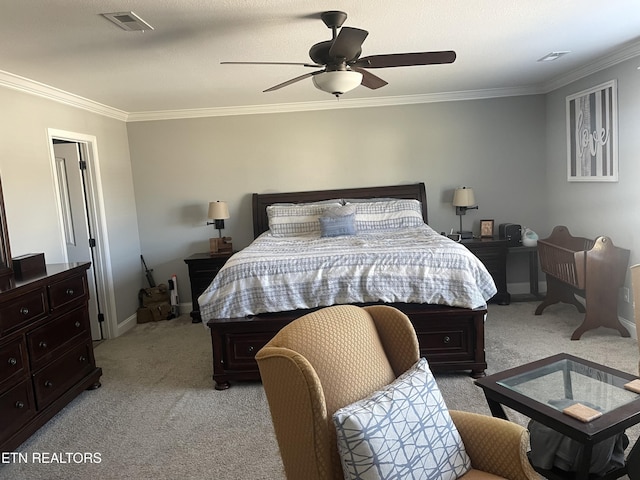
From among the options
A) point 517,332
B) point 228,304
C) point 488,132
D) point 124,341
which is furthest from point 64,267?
point 488,132

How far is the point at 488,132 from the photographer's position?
5.45 metres

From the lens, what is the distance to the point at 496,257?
5094mm

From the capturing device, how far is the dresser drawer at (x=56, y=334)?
9.55 feet

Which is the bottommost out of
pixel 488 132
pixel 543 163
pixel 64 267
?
pixel 64 267

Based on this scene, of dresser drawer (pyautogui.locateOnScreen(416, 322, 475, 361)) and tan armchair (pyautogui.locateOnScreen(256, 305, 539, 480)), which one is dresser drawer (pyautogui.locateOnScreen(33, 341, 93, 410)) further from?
dresser drawer (pyautogui.locateOnScreen(416, 322, 475, 361))

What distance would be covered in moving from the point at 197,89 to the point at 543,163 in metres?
3.96

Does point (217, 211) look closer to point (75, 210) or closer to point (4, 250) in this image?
point (75, 210)

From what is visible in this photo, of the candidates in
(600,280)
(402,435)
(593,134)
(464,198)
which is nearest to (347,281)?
(402,435)

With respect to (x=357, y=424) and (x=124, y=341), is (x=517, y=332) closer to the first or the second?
(x=357, y=424)

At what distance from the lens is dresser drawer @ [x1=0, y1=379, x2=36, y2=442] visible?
2594mm

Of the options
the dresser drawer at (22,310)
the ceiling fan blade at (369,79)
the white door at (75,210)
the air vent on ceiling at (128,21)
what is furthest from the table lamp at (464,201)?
the dresser drawer at (22,310)

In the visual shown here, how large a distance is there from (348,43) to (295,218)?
→ 278 cm

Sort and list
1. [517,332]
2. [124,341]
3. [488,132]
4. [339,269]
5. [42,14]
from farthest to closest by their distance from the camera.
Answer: [488,132] → [124,341] → [517,332] → [339,269] → [42,14]

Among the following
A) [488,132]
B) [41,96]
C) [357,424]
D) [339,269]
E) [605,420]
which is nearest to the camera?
[357,424]
